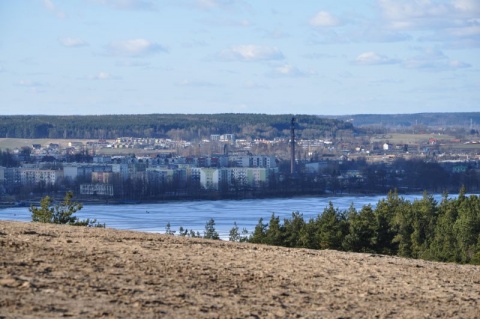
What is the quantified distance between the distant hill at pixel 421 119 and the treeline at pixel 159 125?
95.0 ft

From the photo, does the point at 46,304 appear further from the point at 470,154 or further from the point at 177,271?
the point at 470,154

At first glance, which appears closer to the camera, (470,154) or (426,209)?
(426,209)

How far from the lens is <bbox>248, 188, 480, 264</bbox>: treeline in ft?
72.7

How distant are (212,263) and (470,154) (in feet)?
309

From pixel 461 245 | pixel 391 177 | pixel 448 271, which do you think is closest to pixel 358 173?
pixel 391 177

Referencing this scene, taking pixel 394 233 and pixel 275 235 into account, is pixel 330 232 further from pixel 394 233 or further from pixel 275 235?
pixel 394 233

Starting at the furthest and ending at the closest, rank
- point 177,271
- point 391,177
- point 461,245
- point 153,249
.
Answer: point 391,177 < point 461,245 < point 153,249 < point 177,271

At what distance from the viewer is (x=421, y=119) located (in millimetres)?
164875

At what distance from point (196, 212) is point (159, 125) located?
70787mm

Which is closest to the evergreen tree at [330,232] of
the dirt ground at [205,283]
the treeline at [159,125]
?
the dirt ground at [205,283]

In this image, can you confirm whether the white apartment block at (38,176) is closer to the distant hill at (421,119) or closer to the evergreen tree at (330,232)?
the evergreen tree at (330,232)

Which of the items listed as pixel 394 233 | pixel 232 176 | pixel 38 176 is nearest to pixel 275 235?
pixel 394 233

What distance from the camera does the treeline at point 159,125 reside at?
114 m

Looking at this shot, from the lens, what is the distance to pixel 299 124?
427ft
